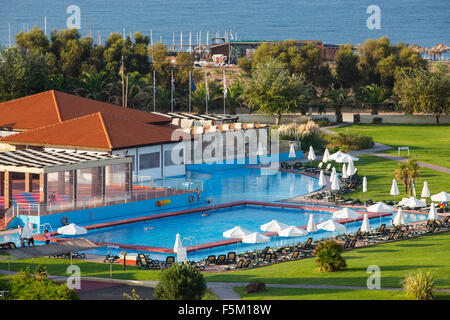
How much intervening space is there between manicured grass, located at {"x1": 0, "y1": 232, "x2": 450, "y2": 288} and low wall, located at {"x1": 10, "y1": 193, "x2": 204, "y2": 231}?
7278mm

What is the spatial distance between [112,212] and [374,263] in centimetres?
1634

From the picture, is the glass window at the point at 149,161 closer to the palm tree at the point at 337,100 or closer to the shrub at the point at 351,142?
the shrub at the point at 351,142

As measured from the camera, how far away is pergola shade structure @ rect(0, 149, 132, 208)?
38.1 metres

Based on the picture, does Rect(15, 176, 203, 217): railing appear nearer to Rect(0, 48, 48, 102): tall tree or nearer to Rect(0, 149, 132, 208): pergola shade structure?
Rect(0, 149, 132, 208): pergola shade structure

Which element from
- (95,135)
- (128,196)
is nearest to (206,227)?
(128,196)

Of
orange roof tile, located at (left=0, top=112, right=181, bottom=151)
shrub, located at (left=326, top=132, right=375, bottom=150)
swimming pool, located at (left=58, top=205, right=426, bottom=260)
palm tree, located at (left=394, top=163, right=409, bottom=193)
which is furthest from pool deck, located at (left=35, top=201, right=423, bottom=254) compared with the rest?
shrub, located at (left=326, top=132, right=375, bottom=150)

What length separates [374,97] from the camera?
8306cm

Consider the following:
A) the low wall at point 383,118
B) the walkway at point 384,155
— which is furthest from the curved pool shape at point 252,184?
the low wall at point 383,118

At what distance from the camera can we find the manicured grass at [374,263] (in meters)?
23.5

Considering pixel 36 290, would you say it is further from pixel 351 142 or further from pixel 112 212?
pixel 351 142

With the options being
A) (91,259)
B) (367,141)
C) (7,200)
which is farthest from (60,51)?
(91,259)
